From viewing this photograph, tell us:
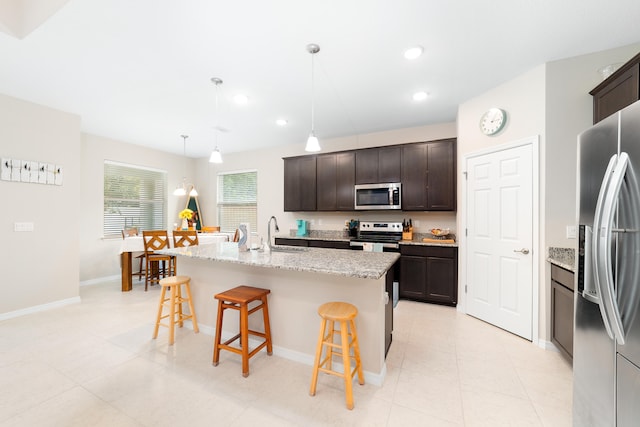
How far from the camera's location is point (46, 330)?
9.24ft

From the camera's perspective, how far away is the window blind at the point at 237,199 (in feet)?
19.2

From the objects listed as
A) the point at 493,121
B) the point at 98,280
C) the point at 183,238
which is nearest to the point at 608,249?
the point at 493,121

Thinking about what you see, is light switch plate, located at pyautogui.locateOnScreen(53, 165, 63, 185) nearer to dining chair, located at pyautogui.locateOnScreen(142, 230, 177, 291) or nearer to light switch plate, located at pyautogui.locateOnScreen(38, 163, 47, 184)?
light switch plate, located at pyautogui.locateOnScreen(38, 163, 47, 184)

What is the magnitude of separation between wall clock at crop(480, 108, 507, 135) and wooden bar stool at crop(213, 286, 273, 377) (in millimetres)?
3063

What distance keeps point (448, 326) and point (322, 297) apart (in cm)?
178

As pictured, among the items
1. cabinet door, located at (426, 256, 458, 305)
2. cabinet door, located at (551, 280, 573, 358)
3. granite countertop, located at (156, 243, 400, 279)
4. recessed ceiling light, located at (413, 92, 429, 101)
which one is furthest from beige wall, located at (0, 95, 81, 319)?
cabinet door, located at (551, 280, 573, 358)

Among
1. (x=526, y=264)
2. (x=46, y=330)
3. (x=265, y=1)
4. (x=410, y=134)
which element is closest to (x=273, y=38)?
(x=265, y=1)

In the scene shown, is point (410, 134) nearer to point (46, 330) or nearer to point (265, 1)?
point (265, 1)

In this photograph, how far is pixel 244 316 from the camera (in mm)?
2084

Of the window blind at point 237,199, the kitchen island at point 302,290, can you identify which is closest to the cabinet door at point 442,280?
the kitchen island at point 302,290

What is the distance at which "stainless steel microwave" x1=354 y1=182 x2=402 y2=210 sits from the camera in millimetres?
4023

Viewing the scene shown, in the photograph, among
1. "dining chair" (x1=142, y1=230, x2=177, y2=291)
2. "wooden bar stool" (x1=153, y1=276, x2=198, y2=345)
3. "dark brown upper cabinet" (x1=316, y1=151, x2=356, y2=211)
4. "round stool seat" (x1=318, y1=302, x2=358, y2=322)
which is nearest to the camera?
"round stool seat" (x1=318, y1=302, x2=358, y2=322)

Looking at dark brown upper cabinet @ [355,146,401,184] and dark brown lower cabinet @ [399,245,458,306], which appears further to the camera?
dark brown upper cabinet @ [355,146,401,184]

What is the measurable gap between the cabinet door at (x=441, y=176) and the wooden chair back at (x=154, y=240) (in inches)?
176
